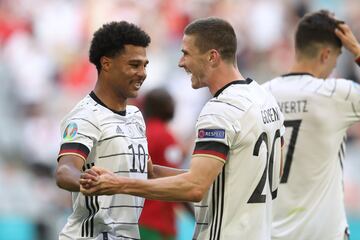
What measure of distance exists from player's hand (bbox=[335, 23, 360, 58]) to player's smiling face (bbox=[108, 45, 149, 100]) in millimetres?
1892

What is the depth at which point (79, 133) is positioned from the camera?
602 cm

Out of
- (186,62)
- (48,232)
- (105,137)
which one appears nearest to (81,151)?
(105,137)

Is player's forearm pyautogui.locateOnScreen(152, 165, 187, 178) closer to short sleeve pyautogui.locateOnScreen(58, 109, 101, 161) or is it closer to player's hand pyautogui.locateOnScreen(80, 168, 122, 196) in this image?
Answer: short sleeve pyautogui.locateOnScreen(58, 109, 101, 161)

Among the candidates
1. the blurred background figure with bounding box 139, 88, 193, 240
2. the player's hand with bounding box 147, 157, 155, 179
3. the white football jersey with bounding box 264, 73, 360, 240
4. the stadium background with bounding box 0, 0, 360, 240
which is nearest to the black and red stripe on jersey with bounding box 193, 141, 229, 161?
the player's hand with bounding box 147, 157, 155, 179

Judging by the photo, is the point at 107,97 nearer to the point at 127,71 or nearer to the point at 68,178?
the point at 127,71

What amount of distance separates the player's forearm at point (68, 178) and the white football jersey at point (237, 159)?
2.30ft

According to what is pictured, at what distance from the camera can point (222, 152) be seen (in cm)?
574

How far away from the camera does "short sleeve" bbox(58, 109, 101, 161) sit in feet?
19.5

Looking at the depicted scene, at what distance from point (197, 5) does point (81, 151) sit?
32.3 feet

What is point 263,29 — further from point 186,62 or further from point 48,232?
point 186,62

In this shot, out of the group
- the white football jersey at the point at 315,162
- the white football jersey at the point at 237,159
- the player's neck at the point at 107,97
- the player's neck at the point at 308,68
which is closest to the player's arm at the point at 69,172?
the player's neck at the point at 107,97

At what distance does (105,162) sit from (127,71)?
611 millimetres

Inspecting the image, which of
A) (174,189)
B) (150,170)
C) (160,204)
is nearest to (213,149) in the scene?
(174,189)

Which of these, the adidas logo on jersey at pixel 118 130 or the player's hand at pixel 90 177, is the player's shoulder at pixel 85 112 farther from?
the player's hand at pixel 90 177
